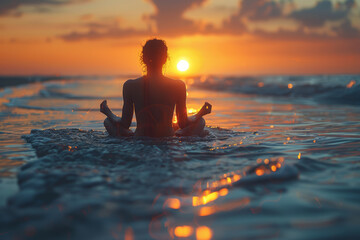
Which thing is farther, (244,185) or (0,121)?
(0,121)

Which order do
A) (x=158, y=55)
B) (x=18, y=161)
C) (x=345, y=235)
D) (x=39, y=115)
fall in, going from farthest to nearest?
(x=39, y=115)
(x=158, y=55)
(x=18, y=161)
(x=345, y=235)

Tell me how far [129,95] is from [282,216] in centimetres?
298

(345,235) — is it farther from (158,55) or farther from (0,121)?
(0,121)

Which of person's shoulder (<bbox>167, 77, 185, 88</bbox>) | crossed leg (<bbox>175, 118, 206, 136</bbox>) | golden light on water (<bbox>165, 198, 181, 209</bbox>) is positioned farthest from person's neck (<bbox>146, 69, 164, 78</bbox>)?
golden light on water (<bbox>165, 198, 181, 209</bbox>)

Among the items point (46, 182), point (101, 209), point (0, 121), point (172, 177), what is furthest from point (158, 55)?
point (0, 121)

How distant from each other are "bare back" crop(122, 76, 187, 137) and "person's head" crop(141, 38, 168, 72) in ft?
0.71

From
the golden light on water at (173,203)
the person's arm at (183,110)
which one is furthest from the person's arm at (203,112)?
the golden light on water at (173,203)

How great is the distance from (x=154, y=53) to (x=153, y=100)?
2.19 ft

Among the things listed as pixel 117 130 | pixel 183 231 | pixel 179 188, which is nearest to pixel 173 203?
pixel 179 188

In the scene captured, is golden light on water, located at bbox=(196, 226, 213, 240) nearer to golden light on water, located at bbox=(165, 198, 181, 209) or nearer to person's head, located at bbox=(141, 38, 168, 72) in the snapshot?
golden light on water, located at bbox=(165, 198, 181, 209)

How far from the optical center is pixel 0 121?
7.18 meters

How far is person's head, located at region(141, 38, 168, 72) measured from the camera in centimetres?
434

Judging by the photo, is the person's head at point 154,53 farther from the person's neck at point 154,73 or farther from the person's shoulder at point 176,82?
the person's shoulder at point 176,82

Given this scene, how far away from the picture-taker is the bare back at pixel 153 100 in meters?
4.45
